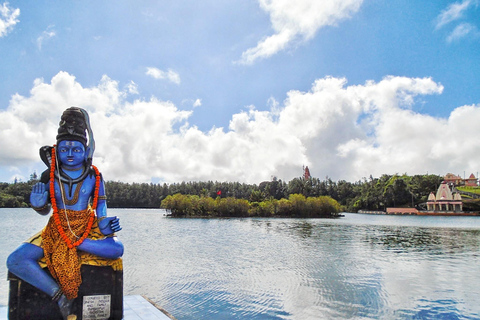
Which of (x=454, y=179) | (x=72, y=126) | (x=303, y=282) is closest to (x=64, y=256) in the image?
(x=72, y=126)

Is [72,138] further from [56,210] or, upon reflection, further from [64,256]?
[64,256]

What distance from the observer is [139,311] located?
5.37 meters

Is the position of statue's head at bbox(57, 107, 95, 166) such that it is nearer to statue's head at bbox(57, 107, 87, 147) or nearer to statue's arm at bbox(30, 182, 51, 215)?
statue's head at bbox(57, 107, 87, 147)

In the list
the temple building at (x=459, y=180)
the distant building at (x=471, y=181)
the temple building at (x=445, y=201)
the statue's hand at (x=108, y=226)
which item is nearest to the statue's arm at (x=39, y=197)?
the statue's hand at (x=108, y=226)

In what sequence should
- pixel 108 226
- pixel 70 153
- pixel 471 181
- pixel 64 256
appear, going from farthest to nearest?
pixel 471 181
pixel 70 153
pixel 108 226
pixel 64 256

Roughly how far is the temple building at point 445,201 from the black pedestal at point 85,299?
245 feet

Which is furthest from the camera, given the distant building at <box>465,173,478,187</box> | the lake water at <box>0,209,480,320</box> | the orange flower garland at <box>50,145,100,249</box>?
the distant building at <box>465,173,478,187</box>

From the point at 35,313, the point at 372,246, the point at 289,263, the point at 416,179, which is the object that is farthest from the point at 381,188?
the point at 35,313

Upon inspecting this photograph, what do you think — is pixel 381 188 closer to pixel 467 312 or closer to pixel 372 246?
pixel 372 246

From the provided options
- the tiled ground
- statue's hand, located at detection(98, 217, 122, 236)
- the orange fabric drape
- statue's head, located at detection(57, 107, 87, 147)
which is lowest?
the tiled ground

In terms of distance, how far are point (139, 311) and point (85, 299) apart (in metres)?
1.35

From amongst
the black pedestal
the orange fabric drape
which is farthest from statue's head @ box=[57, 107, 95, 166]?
the black pedestal

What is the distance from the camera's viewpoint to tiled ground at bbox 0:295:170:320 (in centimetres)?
499

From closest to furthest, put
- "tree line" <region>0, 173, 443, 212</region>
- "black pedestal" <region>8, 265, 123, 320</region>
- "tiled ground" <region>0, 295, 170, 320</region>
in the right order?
"black pedestal" <region>8, 265, 123, 320</region> → "tiled ground" <region>0, 295, 170, 320</region> → "tree line" <region>0, 173, 443, 212</region>
